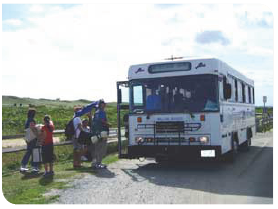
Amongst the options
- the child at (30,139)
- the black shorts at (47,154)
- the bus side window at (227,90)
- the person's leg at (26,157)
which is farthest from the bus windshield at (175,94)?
the person's leg at (26,157)

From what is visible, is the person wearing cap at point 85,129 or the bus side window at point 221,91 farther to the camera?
the person wearing cap at point 85,129

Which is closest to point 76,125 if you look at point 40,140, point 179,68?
point 40,140

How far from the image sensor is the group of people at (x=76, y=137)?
1078cm

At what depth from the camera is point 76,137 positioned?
11.8 m

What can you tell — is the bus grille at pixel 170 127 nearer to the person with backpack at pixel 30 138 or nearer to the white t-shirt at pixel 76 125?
the white t-shirt at pixel 76 125

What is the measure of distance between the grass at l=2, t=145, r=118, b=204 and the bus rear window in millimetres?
3354

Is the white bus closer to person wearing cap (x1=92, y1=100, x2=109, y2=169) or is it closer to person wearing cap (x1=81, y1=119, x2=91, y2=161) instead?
person wearing cap (x1=92, y1=100, x2=109, y2=169)

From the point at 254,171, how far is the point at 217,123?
1780 mm

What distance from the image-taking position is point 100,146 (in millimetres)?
11797

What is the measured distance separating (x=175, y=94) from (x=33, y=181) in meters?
4.34

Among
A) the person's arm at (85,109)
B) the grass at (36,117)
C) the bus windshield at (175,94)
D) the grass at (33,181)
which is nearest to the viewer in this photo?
the grass at (33,181)

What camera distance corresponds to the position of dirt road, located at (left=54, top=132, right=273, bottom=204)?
25.4 feet

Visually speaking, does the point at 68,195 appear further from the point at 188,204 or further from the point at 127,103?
the point at 127,103

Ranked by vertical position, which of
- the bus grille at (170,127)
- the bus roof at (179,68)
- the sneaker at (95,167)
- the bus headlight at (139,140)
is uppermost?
the bus roof at (179,68)
